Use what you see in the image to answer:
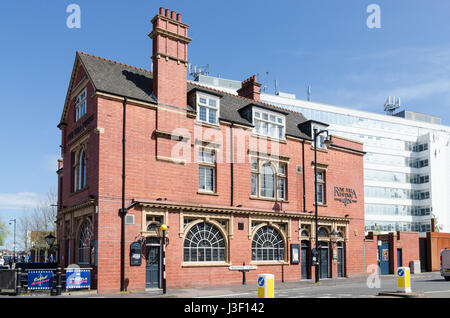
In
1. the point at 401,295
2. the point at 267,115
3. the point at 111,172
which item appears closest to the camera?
the point at 401,295

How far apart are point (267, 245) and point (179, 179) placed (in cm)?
726

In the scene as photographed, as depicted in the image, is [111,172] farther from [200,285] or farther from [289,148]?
[289,148]

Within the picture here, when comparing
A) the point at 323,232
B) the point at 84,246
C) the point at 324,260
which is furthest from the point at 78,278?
the point at 323,232

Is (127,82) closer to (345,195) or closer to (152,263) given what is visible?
(152,263)

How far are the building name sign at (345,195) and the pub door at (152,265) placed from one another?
14.4m

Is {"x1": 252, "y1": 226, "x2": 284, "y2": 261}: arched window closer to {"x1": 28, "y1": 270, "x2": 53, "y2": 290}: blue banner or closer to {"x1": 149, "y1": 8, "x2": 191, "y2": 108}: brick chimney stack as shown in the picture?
{"x1": 149, "y1": 8, "x2": 191, "y2": 108}: brick chimney stack

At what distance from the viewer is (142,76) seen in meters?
26.6

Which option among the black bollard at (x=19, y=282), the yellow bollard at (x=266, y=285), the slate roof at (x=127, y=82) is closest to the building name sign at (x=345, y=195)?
the slate roof at (x=127, y=82)

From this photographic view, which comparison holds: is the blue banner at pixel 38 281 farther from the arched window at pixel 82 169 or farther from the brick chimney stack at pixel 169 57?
the brick chimney stack at pixel 169 57

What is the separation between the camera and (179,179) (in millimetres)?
24797

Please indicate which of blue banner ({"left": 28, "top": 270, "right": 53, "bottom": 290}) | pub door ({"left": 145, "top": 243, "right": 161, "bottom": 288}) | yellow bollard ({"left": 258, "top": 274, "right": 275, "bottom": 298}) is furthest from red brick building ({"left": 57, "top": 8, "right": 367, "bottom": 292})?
yellow bollard ({"left": 258, "top": 274, "right": 275, "bottom": 298})

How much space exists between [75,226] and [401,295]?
16414 millimetres
